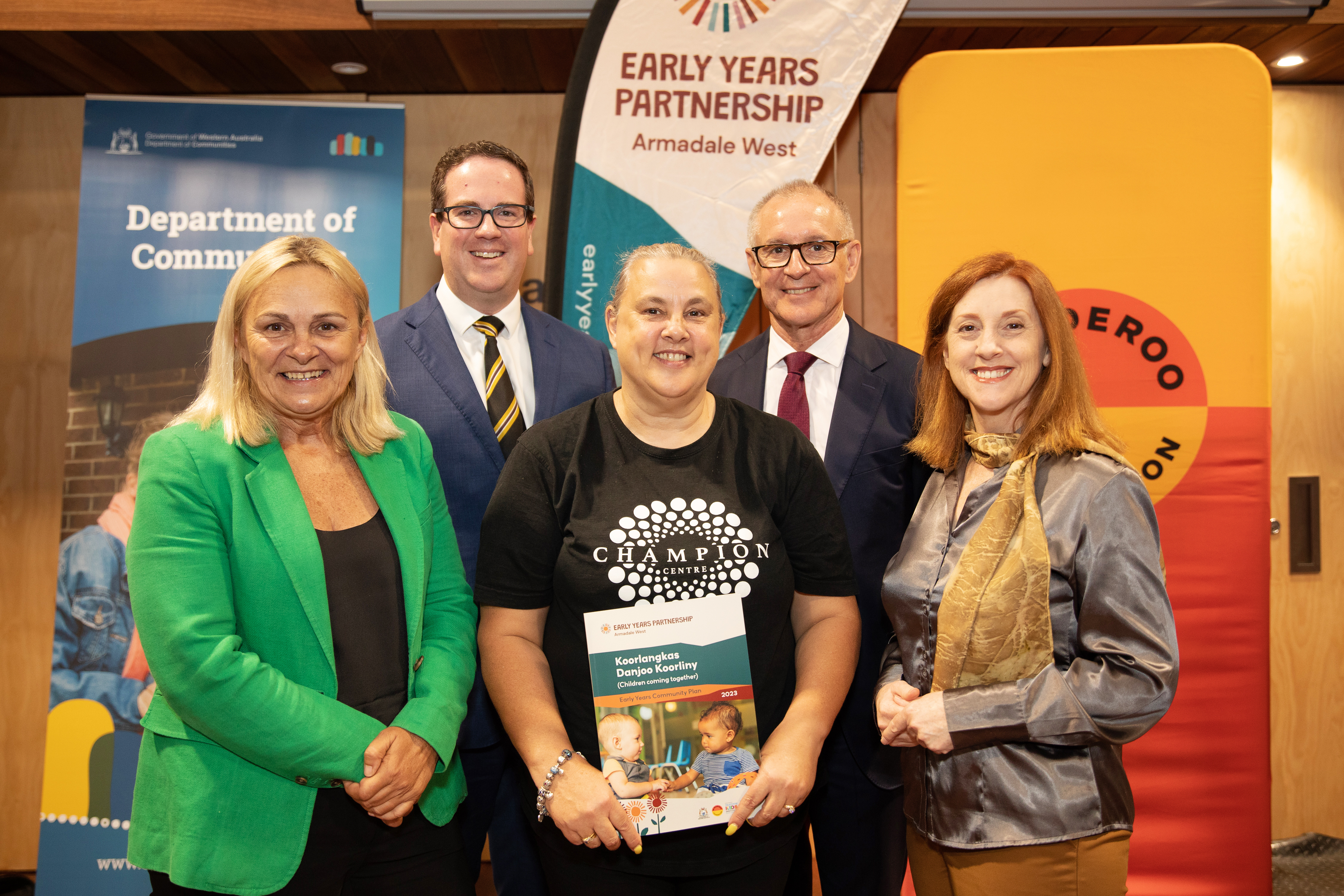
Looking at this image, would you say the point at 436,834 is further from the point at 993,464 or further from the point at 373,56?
the point at 373,56

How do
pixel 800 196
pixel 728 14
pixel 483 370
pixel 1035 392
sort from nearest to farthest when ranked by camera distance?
1. pixel 1035 392
2. pixel 483 370
3. pixel 800 196
4. pixel 728 14

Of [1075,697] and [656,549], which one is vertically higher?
[656,549]

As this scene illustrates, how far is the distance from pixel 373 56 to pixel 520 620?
281cm

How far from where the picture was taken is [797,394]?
2357 millimetres

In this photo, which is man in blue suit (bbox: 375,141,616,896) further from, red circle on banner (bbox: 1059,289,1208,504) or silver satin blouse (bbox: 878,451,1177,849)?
red circle on banner (bbox: 1059,289,1208,504)

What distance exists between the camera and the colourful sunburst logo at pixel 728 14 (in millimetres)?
3107

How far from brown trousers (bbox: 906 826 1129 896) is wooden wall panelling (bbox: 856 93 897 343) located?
8.38 ft

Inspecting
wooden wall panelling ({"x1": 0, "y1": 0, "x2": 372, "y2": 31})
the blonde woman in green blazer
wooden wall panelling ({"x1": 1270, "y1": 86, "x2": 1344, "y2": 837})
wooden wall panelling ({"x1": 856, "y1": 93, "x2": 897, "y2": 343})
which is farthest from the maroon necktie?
wooden wall panelling ({"x1": 1270, "y1": 86, "x2": 1344, "y2": 837})

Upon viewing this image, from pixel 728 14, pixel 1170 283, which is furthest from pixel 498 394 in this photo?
pixel 1170 283

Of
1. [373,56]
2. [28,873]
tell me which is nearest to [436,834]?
[373,56]

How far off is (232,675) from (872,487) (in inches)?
58.5

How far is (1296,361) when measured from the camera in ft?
12.9

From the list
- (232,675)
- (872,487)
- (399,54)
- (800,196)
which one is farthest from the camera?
(399,54)

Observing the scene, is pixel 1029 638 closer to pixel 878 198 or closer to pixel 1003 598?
pixel 1003 598
